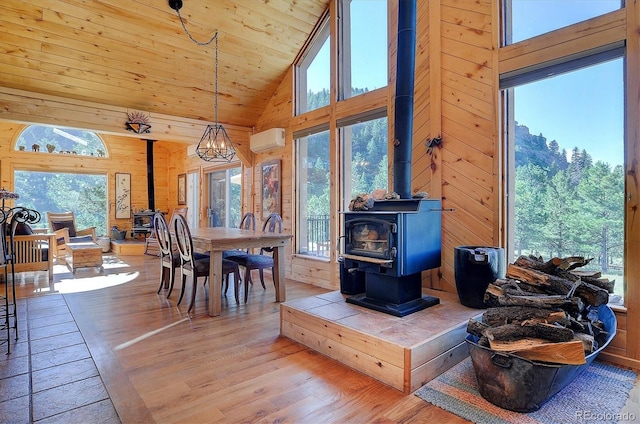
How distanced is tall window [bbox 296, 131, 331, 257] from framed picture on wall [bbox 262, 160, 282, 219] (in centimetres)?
41

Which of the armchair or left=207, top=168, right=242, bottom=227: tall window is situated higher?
left=207, top=168, right=242, bottom=227: tall window

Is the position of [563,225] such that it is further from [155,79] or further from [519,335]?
[155,79]

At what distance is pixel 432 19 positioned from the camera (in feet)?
10.9

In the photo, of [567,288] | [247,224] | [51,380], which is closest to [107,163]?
[247,224]

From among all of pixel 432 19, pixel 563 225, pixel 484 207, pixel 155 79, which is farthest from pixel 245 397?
pixel 155 79

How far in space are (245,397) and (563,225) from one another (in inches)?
99.1

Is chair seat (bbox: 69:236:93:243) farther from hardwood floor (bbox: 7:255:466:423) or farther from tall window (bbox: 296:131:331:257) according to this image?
tall window (bbox: 296:131:331:257)

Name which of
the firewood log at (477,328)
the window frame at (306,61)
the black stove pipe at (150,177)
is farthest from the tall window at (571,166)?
the black stove pipe at (150,177)

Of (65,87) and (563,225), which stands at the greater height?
(65,87)

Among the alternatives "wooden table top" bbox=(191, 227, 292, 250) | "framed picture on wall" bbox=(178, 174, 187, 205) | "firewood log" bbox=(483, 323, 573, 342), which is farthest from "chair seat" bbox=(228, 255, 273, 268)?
"framed picture on wall" bbox=(178, 174, 187, 205)

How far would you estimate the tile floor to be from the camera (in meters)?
1.78

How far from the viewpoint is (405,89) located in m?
2.93

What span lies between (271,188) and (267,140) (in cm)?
73

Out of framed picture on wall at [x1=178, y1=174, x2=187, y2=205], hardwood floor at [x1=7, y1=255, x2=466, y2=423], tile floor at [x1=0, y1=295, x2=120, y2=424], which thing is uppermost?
framed picture on wall at [x1=178, y1=174, x2=187, y2=205]
